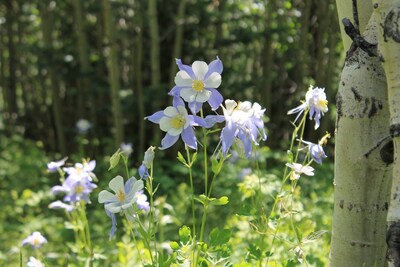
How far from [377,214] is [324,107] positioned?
0.35 metres

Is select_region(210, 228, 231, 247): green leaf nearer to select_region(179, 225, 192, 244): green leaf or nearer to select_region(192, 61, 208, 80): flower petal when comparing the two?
select_region(179, 225, 192, 244): green leaf

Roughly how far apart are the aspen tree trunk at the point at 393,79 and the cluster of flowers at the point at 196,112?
1.21ft

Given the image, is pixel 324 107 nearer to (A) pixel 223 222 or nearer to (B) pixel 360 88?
(B) pixel 360 88

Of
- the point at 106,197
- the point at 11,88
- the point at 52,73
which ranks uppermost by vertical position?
the point at 106,197

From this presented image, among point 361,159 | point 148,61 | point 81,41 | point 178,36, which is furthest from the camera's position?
point 148,61

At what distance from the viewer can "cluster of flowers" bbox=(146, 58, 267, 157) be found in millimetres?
1637

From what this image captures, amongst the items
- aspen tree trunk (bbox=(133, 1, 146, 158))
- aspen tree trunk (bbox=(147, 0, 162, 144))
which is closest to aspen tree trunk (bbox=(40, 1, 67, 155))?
aspen tree trunk (bbox=(133, 1, 146, 158))

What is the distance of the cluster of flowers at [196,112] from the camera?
64.4 inches

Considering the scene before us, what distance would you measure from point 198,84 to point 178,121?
11 centimetres

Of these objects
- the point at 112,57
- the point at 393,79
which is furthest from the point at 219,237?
the point at 112,57

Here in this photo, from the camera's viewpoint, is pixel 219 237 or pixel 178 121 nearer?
pixel 178 121

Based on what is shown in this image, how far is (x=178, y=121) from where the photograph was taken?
165 cm

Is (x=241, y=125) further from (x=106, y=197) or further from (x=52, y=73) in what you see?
(x=52, y=73)

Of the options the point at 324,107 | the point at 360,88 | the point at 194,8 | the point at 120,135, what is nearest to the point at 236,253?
→ the point at 324,107
